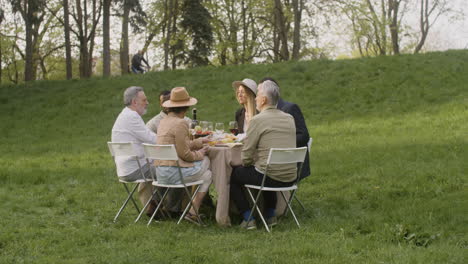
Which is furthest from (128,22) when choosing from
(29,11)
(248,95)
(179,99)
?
(179,99)

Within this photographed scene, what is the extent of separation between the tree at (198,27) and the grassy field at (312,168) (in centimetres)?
893

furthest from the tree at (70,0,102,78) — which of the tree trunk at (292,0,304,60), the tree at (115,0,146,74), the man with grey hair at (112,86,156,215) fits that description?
the man with grey hair at (112,86,156,215)

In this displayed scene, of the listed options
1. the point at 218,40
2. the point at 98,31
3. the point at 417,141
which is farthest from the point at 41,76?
the point at 417,141

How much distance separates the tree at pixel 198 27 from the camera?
1235 inches

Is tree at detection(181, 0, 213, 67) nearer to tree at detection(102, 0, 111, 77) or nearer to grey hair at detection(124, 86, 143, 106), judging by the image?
tree at detection(102, 0, 111, 77)

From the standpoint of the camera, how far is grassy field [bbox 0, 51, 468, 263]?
6.01m

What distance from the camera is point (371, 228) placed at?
6684 millimetres

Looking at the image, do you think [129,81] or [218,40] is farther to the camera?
[218,40]

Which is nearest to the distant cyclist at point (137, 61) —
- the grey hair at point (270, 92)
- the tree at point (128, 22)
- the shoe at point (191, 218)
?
the tree at point (128, 22)

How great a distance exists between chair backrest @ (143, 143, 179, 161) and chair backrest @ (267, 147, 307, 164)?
1.07 metres

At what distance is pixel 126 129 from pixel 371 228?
326 centimetres

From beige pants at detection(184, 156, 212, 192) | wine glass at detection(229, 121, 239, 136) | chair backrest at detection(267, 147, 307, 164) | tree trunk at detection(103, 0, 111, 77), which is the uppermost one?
tree trunk at detection(103, 0, 111, 77)

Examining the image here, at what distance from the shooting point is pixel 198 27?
3141 centimetres

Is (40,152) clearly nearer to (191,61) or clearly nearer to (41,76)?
(191,61)
